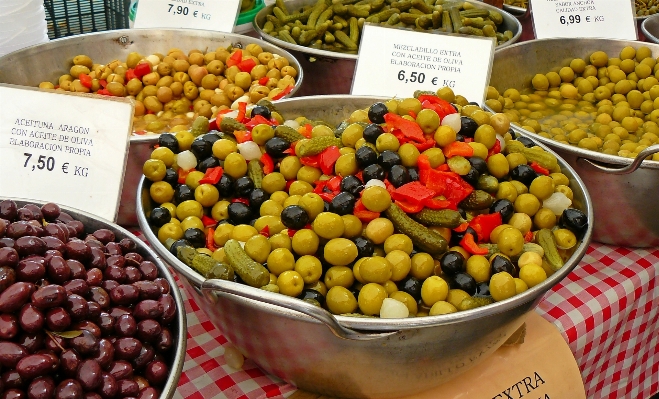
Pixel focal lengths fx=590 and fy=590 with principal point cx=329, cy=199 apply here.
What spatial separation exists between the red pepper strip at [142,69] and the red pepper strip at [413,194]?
1.46 m

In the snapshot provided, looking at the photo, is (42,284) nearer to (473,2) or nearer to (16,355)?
(16,355)

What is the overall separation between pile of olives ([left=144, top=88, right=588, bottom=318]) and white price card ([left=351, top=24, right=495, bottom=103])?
0.87ft

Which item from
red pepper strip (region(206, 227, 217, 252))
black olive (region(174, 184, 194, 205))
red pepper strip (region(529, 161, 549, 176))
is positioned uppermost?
red pepper strip (region(529, 161, 549, 176))

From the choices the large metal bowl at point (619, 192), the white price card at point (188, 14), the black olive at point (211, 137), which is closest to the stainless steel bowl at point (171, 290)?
the black olive at point (211, 137)

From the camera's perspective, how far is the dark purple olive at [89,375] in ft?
3.04

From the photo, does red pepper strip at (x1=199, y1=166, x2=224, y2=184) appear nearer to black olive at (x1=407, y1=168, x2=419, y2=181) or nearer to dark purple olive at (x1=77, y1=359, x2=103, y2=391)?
black olive at (x1=407, y1=168, x2=419, y2=181)

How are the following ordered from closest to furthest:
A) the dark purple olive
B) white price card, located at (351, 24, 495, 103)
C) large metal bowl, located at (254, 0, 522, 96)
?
the dark purple olive → white price card, located at (351, 24, 495, 103) → large metal bowl, located at (254, 0, 522, 96)

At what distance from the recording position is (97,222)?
1.32 meters

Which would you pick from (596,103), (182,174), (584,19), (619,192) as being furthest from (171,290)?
(584,19)

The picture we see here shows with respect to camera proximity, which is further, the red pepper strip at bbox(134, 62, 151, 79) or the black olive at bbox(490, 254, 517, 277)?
the red pepper strip at bbox(134, 62, 151, 79)

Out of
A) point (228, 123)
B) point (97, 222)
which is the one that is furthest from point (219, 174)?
point (97, 222)

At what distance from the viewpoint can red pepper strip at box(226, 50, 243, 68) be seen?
244cm

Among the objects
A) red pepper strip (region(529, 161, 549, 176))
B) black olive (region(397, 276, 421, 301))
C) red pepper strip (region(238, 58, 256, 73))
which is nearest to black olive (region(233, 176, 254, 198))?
black olive (region(397, 276, 421, 301))

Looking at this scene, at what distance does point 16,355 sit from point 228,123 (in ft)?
2.86
